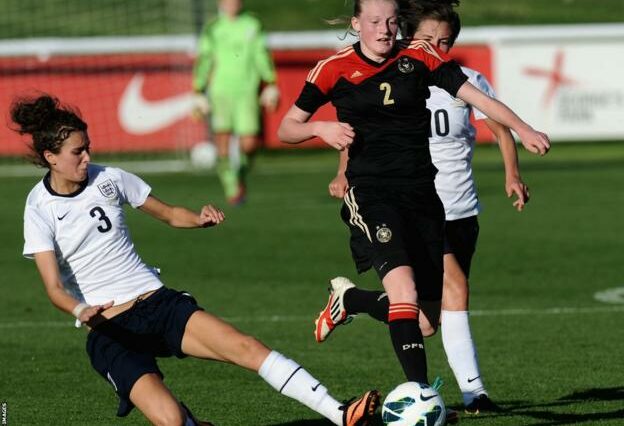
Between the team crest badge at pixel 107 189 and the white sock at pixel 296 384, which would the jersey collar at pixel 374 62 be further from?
the white sock at pixel 296 384

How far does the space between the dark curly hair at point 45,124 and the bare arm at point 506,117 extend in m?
1.85

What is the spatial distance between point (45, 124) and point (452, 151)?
2414 millimetres

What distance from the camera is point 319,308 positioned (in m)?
10.9

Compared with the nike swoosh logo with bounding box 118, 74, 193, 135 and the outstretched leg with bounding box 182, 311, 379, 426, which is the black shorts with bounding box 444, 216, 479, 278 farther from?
the nike swoosh logo with bounding box 118, 74, 193, 135

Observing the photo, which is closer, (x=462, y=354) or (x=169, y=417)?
(x=169, y=417)

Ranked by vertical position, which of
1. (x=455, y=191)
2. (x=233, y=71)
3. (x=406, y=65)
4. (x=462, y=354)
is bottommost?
(x=233, y=71)

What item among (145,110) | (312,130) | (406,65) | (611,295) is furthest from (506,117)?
(145,110)

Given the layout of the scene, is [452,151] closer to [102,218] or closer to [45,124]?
[102,218]

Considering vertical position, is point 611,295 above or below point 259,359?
below

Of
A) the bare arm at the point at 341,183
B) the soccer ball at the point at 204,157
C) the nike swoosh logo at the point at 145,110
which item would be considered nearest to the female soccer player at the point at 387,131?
the bare arm at the point at 341,183

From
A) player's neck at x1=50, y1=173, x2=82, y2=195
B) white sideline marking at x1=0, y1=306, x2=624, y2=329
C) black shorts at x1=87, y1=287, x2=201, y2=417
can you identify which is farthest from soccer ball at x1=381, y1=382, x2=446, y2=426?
white sideline marking at x1=0, y1=306, x2=624, y2=329

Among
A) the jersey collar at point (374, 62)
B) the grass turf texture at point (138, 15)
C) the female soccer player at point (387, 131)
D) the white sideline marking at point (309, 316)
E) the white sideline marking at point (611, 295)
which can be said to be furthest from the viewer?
the grass turf texture at point (138, 15)

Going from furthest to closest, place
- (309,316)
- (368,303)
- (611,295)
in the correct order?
(611,295) < (309,316) < (368,303)

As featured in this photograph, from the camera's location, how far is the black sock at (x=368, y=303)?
7348 mm
